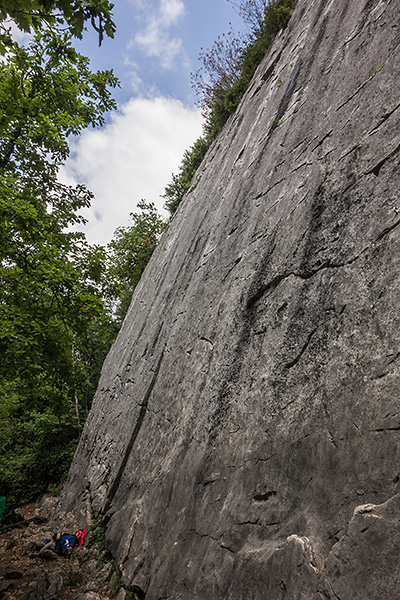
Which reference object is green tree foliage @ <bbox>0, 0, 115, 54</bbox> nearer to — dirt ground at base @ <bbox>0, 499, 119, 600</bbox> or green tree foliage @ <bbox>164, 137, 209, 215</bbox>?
dirt ground at base @ <bbox>0, 499, 119, 600</bbox>

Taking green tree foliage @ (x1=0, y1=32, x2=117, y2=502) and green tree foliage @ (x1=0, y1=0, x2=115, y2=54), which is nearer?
green tree foliage @ (x1=0, y1=0, x2=115, y2=54)

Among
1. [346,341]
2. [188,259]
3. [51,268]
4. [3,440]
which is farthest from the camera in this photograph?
[3,440]

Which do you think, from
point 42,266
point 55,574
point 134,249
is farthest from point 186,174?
point 55,574

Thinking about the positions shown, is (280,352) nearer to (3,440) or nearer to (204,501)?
(204,501)

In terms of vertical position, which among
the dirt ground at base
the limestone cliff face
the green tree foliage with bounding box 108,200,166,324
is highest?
the green tree foliage with bounding box 108,200,166,324

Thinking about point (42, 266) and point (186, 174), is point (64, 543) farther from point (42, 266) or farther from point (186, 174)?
point (186, 174)

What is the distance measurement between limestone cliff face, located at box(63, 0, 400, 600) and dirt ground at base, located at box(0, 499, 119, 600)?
1.63ft

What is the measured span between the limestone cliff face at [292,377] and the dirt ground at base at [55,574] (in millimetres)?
498

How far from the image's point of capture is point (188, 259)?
8812 mm

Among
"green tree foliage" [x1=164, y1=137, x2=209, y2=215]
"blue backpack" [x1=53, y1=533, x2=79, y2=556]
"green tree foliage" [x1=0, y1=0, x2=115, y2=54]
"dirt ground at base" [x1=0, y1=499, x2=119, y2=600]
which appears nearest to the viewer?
"green tree foliage" [x1=0, y1=0, x2=115, y2=54]

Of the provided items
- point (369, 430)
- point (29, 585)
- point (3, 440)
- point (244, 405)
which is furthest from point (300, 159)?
point (3, 440)

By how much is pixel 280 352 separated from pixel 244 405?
83 cm

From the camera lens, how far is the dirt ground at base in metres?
5.05

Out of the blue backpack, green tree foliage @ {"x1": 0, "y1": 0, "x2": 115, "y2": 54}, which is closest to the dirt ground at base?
the blue backpack
